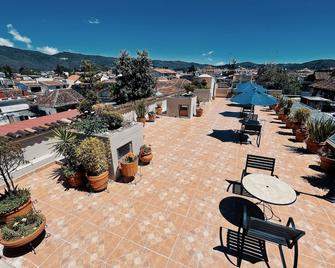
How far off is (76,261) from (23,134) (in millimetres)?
5061

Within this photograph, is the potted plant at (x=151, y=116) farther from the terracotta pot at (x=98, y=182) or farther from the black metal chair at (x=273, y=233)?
the black metal chair at (x=273, y=233)

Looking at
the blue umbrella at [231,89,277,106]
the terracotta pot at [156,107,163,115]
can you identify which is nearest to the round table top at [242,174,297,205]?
the blue umbrella at [231,89,277,106]

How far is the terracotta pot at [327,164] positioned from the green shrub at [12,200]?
31.0ft

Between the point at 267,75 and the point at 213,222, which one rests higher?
the point at 267,75

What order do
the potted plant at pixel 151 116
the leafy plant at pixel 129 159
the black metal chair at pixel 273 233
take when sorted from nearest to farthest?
the black metal chair at pixel 273 233
the leafy plant at pixel 129 159
the potted plant at pixel 151 116

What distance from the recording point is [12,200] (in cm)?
424

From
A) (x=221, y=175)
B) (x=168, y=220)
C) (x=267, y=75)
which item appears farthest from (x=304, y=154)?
(x=267, y=75)

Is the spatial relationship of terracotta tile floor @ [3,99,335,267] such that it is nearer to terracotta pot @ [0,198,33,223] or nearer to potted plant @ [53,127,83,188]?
potted plant @ [53,127,83,188]

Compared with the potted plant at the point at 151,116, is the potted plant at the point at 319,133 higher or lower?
higher

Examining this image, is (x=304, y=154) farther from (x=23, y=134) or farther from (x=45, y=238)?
(x=23, y=134)

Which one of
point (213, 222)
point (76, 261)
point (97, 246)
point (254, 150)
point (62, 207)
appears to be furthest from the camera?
point (254, 150)

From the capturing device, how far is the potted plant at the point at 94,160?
5102 millimetres

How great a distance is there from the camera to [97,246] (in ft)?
12.4

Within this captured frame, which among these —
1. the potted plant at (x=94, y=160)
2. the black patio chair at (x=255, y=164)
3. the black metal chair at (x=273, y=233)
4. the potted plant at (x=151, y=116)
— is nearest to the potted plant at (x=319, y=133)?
the black patio chair at (x=255, y=164)
